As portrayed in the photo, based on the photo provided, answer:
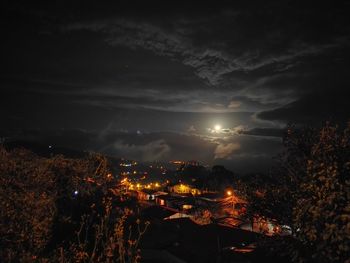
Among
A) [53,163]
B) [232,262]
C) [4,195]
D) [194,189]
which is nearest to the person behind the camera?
[4,195]

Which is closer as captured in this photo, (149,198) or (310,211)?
(310,211)

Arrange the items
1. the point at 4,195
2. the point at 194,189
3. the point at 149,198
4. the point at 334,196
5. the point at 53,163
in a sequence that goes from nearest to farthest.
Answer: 1. the point at 334,196
2. the point at 4,195
3. the point at 53,163
4. the point at 149,198
5. the point at 194,189

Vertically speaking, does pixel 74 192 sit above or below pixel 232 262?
above

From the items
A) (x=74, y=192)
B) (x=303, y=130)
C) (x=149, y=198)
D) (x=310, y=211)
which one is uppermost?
(x=303, y=130)

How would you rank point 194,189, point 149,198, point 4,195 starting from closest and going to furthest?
point 4,195, point 149,198, point 194,189

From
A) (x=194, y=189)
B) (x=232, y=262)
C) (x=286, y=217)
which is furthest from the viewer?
(x=194, y=189)

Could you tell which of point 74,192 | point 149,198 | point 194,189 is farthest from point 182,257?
point 194,189

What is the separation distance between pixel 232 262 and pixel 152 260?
9.42m

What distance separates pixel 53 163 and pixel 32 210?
68.2 feet

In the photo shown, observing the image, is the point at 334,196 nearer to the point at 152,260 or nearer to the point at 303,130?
the point at 303,130

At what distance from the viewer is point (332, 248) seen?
370 inches

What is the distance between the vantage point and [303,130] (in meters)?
15.3

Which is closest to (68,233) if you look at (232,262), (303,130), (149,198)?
(232,262)

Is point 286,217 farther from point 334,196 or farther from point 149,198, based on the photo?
point 149,198
